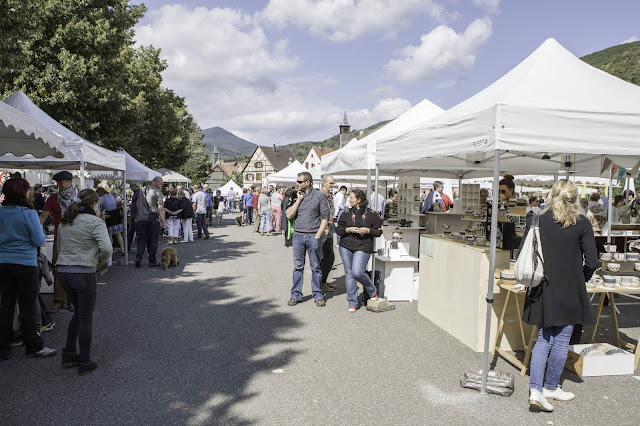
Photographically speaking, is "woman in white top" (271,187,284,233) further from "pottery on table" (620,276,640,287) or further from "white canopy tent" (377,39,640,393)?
"pottery on table" (620,276,640,287)

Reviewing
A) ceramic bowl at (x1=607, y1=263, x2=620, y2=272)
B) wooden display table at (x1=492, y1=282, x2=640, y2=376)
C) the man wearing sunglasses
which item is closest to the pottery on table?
wooden display table at (x1=492, y1=282, x2=640, y2=376)

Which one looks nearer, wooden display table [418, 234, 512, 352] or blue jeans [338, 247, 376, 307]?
wooden display table [418, 234, 512, 352]

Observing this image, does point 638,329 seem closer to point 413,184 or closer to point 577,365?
point 577,365

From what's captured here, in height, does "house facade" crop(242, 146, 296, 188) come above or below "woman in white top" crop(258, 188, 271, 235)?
above

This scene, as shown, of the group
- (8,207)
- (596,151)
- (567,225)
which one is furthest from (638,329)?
(8,207)

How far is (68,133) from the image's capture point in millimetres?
8484

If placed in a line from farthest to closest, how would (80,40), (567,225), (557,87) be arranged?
1. (80,40)
2. (557,87)
3. (567,225)

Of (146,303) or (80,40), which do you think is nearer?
(146,303)

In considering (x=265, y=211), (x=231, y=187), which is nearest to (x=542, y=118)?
(x=265, y=211)

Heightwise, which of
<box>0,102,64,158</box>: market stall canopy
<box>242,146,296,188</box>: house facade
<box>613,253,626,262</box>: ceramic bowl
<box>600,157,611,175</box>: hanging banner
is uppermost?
<box>242,146,296,188</box>: house facade

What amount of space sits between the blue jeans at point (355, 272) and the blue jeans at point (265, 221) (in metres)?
11.7

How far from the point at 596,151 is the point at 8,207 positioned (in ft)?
18.2

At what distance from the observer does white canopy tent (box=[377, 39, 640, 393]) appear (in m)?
4.03

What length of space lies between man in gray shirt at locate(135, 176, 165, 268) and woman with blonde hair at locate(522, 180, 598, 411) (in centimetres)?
818
